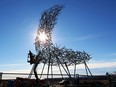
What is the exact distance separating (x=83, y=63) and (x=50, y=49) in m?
4.62

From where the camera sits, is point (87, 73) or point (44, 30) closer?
point (44, 30)

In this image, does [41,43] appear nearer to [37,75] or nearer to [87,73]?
[37,75]

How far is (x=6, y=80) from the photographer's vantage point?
16.8 metres

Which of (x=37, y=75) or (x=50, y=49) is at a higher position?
(x=50, y=49)

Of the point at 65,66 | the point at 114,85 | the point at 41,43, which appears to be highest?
the point at 41,43

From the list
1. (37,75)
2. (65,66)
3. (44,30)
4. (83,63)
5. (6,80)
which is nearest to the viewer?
(6,80)

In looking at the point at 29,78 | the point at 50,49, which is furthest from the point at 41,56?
the point at 29,78

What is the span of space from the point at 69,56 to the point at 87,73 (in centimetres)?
219

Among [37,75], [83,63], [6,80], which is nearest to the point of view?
[6,80]

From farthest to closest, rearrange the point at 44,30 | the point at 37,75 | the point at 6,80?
the point at 44,30, the point at 37,75, the point at 6,80

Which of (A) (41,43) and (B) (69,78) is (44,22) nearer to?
(A) (41,43)

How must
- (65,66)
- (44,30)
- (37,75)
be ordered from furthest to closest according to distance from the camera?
(65,66)
(44,30)
(37,75)

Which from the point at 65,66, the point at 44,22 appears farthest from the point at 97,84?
the point at 44,22

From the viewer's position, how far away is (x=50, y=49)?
67.3ft
